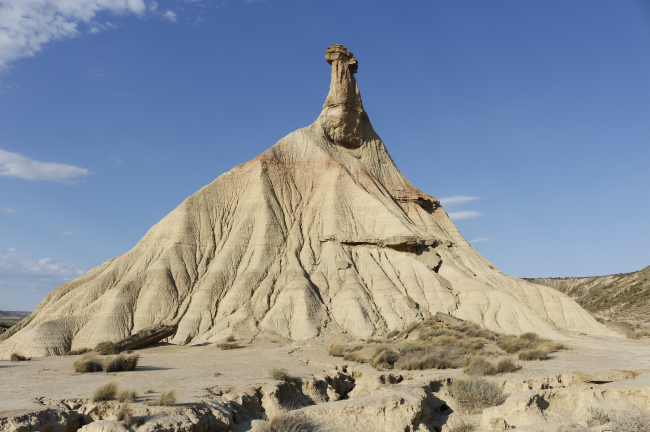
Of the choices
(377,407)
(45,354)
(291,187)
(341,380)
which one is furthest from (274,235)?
(377,407)

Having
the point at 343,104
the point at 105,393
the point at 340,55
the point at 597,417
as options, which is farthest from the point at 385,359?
the point at 340,55

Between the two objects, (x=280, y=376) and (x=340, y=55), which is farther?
(x=340, y=55)

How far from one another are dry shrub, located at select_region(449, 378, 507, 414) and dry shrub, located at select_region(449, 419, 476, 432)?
98cm

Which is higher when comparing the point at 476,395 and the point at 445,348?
the point at 445,348

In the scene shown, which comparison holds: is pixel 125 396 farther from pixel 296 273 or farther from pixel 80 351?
pixel 296 273

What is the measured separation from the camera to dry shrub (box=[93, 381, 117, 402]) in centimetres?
1045

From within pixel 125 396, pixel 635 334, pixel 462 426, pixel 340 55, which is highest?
pixel 340 55

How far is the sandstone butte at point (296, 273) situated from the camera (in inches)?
1208

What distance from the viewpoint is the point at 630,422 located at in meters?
9.22

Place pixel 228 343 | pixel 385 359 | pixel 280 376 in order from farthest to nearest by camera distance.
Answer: pixel 228 343, pixel 385 359, pixel 280 376

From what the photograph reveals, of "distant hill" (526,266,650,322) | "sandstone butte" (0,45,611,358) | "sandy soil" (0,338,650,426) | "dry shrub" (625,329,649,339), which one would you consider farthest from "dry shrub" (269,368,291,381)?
"distant hill" (526,266,650,322)

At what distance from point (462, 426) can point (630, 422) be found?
3.60 meters

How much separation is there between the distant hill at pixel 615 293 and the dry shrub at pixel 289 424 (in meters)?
49.2

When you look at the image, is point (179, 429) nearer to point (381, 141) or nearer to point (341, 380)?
point (341, 380)
